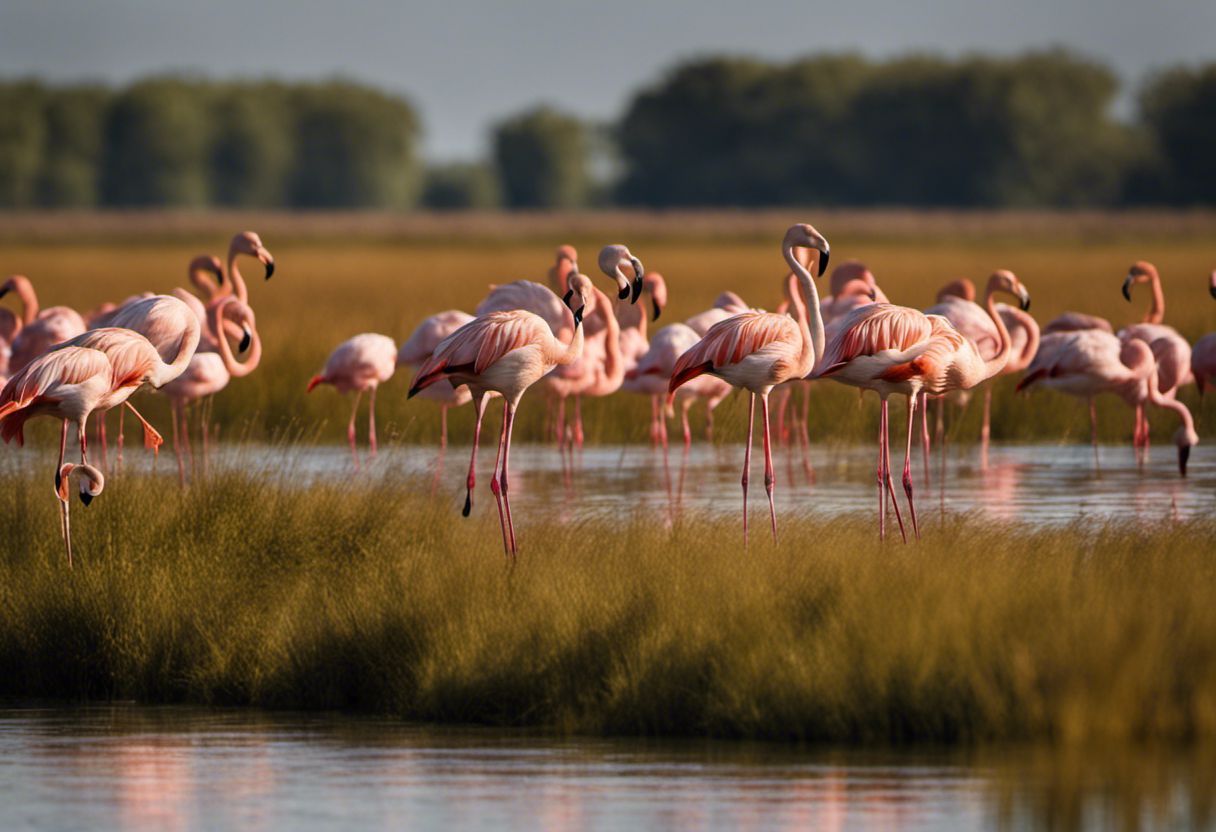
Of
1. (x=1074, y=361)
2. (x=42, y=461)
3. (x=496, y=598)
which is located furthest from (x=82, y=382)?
(x=1074, y=361)

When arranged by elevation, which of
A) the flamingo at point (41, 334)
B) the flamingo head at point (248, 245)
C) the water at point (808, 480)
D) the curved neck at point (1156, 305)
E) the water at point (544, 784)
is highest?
the flamingo head at point (248, 245)

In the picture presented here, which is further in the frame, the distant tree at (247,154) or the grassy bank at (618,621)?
the distant tree at (247,154)

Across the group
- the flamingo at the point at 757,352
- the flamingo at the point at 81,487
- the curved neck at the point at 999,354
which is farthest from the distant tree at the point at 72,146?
the flamingo at the point at 81,487

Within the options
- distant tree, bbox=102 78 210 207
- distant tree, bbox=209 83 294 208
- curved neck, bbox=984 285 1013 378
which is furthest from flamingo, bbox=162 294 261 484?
distant tree, bbox=209 83 294 208

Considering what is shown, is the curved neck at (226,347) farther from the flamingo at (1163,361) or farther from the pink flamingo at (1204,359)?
the pink flamingo at (1204,359)

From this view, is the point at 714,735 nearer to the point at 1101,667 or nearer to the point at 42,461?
the point at 1101,667

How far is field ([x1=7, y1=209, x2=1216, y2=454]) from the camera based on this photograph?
17.3 meters

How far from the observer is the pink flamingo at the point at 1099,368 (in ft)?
47.5

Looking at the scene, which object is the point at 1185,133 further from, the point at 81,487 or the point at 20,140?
the point at 81,487

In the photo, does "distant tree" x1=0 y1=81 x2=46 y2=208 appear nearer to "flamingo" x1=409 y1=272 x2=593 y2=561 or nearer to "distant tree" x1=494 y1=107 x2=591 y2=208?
"distant tree" x1=494 y1=107 x2=591 y2=208

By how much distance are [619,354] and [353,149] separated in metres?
141

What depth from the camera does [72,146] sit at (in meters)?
138

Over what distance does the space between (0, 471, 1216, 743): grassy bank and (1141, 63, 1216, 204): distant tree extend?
9043 cm

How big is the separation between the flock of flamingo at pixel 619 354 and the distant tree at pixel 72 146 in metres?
121
